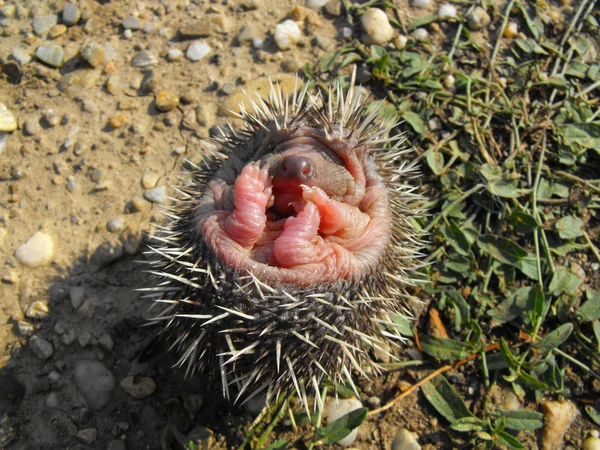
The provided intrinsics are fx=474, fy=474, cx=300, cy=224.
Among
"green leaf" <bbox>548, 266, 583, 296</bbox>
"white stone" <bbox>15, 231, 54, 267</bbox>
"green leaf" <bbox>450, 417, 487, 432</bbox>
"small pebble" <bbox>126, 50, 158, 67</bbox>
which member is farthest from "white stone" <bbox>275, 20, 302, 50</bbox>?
"green leaf" <bbox>450, 417, 487, 432</bbox>

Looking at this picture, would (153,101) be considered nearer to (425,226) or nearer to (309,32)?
(309,32)

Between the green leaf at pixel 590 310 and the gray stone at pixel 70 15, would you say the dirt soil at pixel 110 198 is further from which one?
the green leaf at pixel 590 310

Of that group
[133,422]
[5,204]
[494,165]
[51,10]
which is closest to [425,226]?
[494,165]

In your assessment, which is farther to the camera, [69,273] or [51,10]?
[51,10]

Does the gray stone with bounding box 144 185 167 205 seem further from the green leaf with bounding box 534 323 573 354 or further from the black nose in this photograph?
the green leaf with bounding box 534 323 573 354

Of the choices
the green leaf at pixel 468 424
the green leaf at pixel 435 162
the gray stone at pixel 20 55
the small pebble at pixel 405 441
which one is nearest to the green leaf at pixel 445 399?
the green leaf at pixel 468 424

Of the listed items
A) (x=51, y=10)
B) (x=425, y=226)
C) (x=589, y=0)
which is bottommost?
(x=425, y=226)
